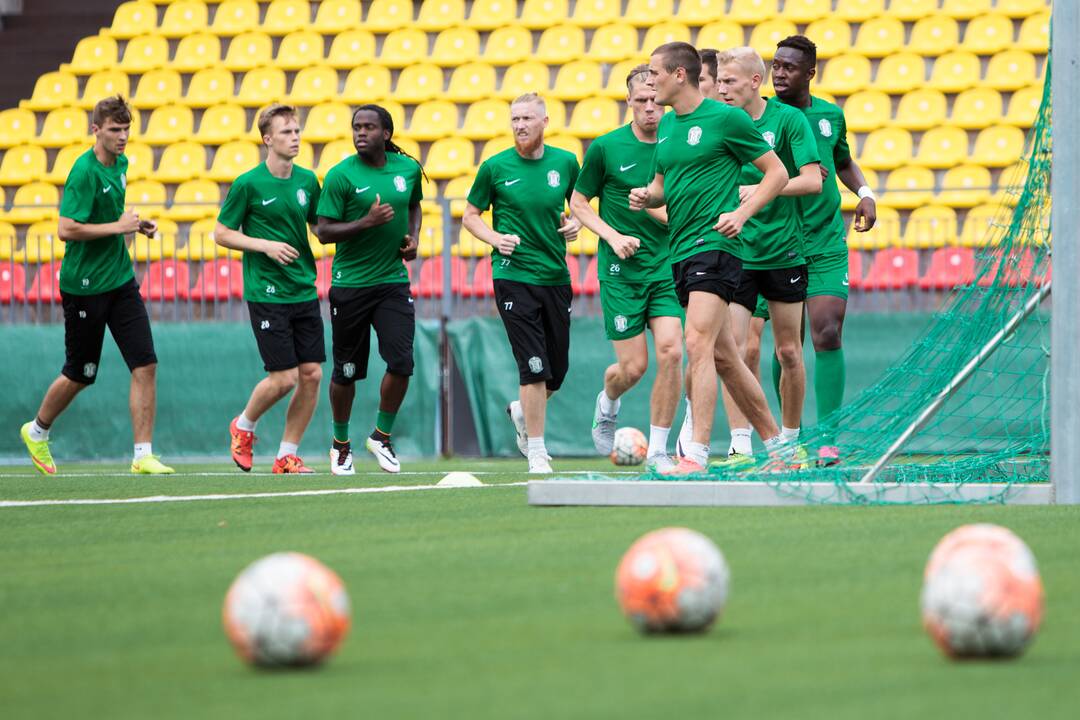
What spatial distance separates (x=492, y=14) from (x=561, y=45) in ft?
3.86

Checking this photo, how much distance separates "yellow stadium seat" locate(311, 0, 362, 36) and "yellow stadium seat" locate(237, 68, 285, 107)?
913mm

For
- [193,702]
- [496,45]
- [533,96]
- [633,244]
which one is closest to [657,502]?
[633,244]

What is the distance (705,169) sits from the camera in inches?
315

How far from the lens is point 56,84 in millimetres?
20500

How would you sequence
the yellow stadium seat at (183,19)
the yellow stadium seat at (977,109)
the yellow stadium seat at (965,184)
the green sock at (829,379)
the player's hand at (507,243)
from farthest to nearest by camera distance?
the yellow stadium seat at (183,19) → the yellow stadium seat at (977,109) → the yellow stadium seat at (965,184) → the player's hand at (507,243) → the green sock at (829,379)

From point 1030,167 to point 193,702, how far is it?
560 centimetres

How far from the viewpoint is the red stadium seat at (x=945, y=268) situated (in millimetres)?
13609

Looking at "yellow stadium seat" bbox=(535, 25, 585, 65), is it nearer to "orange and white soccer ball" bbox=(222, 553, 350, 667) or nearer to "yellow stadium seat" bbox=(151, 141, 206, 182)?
"yellow stadium seat" bbox=(151, 141, 206, 182)

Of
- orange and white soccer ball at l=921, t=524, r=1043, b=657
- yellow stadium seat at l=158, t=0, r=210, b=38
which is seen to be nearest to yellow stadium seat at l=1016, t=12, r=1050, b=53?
yellow stadium seat at l=158, t=0, r=210, b=38

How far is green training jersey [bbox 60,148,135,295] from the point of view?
10406mm

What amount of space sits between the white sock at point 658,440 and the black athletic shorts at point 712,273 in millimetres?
1303

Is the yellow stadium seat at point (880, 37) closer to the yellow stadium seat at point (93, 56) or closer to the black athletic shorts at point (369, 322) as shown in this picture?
the yellow stadium seat at point (93, 56)

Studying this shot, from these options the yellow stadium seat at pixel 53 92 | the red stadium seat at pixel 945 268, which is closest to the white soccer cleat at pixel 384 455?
the red stadium seat at pixel 945 268

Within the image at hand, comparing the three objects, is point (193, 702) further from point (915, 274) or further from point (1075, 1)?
point (915, 274)
